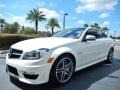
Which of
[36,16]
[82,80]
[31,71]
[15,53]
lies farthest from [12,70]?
[36,16]

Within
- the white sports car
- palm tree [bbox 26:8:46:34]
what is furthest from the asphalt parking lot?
palm tree [bbox 26:8:46:34]

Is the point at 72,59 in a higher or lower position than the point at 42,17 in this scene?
lower

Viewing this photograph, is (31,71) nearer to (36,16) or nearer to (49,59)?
(49,59)

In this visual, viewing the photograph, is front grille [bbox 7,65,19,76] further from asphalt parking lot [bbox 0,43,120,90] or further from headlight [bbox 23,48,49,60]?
headlight [bbox 23,48,49,60]

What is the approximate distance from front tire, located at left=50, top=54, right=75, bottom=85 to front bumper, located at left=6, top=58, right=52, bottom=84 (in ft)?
0.65

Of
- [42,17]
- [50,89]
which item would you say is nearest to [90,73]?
[50,89]

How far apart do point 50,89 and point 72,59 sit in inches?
40.8

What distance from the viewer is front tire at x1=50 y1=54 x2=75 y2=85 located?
429 cm

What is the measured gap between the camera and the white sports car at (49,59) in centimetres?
402

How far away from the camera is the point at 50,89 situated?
4285 millimetres

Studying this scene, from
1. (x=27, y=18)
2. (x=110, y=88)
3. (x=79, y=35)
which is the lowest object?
(x=110, y=88)

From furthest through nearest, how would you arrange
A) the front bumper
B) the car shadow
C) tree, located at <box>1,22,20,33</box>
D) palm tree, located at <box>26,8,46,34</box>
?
tree, located at <box>1,22,20,33</box> < palm tree, located at <box>26,8,46,34</box> < the car shadow < the front bumper

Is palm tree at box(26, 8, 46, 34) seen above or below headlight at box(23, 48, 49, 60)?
above

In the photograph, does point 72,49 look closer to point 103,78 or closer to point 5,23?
point 103,78
